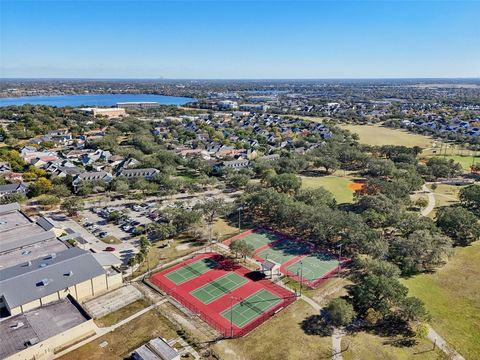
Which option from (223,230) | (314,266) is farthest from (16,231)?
(314,266)

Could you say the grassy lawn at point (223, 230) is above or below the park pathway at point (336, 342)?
above

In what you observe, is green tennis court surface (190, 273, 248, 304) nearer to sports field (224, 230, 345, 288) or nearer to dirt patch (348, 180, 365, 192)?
sports field (224, 230, 345, 288)

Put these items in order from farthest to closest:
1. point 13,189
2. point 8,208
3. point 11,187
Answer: point 11,187
point 13,189
point 8,208

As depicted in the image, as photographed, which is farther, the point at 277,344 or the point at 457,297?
the point at 457,297

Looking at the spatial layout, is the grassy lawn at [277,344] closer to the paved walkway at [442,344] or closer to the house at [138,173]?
the paved walkway at [442,344]

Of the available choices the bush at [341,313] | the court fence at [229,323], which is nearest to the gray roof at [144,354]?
the court fence at [229,323]

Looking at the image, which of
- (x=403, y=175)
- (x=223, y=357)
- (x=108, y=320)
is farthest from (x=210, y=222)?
(x=403, y=175)

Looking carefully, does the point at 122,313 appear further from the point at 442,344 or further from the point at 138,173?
the point at 138,173
